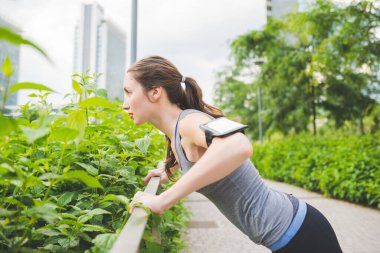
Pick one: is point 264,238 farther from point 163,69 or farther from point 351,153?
point 351,153

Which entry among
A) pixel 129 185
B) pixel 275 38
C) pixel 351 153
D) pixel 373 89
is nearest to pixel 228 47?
pixel 275 38

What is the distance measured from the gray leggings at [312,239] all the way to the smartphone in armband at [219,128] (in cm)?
58

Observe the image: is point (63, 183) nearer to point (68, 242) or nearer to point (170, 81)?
point (68, 242)

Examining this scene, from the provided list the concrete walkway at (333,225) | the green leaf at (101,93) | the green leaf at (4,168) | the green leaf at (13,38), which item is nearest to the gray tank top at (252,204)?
the green leaf at (101,93)

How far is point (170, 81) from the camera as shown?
185 centimetres

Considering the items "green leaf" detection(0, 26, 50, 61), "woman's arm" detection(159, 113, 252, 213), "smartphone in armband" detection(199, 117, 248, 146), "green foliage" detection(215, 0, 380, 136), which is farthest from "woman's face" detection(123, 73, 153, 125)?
"green foliage" detection(215, 0, 380, 136)

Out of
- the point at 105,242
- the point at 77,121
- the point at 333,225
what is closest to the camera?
the point at 105,242

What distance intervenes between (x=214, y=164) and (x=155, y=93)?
2.07ft

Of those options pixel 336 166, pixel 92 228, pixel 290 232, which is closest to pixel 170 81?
pixel 92 228

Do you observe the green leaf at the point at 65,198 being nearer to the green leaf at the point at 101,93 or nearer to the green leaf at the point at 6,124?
the green leaf at the point at 101,93

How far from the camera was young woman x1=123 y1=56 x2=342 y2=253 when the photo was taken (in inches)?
52.6

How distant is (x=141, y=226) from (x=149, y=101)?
793 millimetres

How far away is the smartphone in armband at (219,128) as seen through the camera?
135 cm

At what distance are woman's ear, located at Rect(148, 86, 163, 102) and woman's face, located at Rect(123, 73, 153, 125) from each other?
0.07ft
